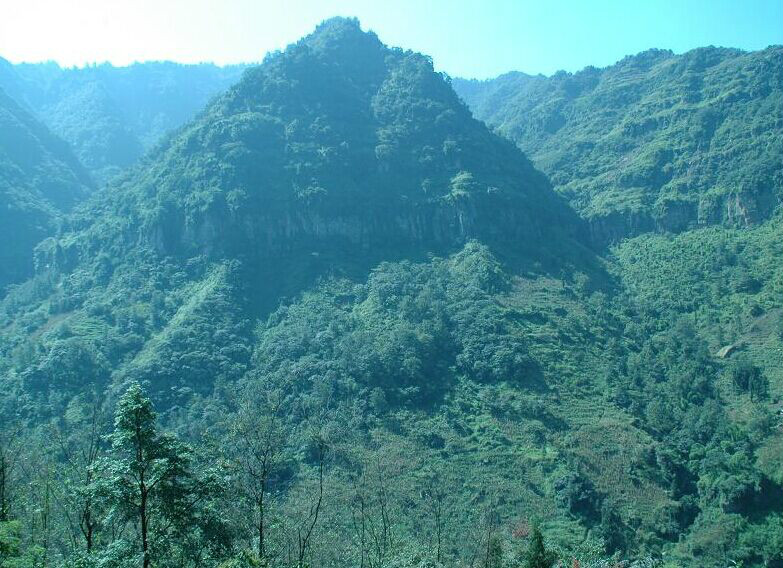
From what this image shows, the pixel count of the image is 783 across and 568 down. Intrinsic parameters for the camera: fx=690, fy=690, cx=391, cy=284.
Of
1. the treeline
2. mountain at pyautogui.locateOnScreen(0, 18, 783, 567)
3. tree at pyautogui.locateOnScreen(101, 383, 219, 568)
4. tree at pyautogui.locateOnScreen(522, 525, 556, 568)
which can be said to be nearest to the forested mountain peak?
mountain at pyautogui.locateOnScreen(0, 18, 783, 567)

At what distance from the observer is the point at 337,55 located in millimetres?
144625

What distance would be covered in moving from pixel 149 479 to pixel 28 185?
145096 millimetres

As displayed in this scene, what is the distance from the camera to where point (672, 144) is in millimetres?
126875

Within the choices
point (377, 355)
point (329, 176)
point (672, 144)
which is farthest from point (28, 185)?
point (672, 144)

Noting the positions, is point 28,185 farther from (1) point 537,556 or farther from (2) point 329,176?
(1) point 537,556

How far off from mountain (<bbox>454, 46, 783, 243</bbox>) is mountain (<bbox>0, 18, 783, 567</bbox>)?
5808 mm

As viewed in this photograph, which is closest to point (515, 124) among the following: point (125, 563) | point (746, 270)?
point (746, 270)

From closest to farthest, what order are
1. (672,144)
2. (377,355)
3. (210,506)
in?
(210,506)
(377,355)
(672,144)

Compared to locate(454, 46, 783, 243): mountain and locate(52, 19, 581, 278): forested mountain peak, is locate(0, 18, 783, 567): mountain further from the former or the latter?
locate(454, 46, 783, 243): mountain

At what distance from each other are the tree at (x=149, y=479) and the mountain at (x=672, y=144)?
10442cm

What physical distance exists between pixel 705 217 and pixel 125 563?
109309mm

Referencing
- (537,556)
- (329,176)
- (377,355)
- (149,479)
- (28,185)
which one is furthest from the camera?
(28,185)

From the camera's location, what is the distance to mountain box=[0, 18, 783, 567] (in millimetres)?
35812

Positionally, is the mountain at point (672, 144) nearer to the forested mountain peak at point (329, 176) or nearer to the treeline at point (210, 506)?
the forested mountain peak at point (329, 176)
